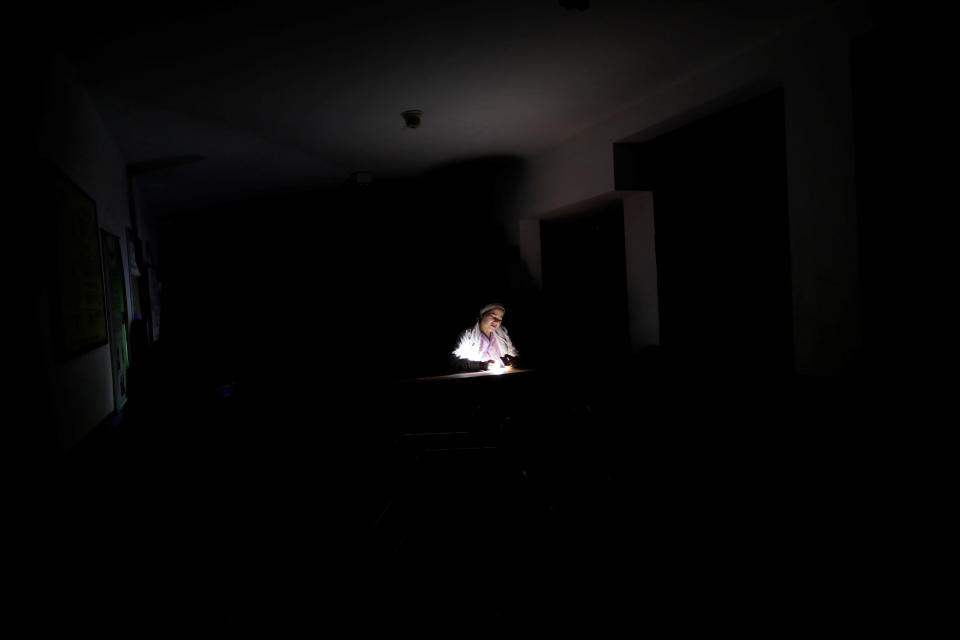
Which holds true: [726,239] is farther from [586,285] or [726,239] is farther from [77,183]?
[77,183]

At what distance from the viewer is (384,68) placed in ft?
10.2

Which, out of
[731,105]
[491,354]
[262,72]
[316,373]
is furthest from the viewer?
[316,373]

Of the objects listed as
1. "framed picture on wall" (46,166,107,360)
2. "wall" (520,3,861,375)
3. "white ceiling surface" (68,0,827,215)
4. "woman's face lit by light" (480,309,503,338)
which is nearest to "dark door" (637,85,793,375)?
"wall" (520,3,861,375)

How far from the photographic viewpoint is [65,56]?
2.65 metres

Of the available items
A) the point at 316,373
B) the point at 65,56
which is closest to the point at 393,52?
the point at 65,56

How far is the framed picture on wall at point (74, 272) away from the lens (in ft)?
6.71

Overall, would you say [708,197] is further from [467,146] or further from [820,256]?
[467,146]

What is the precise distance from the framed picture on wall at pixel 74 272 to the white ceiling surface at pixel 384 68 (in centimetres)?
83

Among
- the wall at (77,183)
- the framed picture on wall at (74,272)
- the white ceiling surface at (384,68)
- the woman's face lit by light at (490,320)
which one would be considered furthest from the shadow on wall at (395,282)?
the framed picture on wall at (74,272)

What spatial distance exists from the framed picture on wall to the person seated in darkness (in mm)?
2721

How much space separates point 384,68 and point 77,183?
1.74m

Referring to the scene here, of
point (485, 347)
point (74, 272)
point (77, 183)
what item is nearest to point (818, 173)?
point (485, 347)

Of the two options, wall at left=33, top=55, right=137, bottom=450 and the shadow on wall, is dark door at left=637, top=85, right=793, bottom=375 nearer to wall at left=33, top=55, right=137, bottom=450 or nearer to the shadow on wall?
the shadow on wall

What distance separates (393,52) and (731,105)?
230 centimetres
